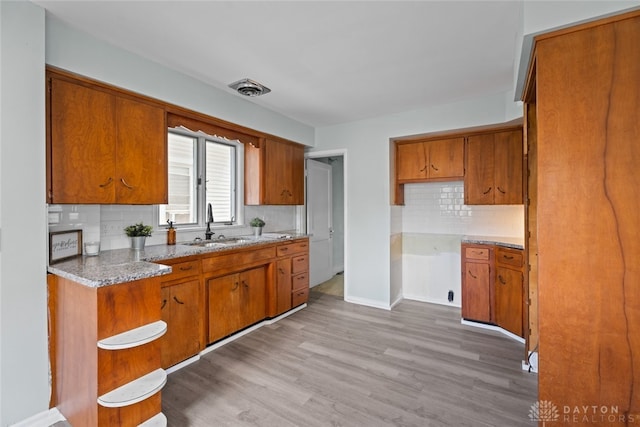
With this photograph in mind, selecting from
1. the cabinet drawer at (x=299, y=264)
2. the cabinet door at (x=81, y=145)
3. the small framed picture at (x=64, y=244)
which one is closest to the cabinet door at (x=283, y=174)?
the cabinet drawer at (x=299, y=264)

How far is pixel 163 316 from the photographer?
7.70 feet

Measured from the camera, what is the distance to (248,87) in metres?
2.84

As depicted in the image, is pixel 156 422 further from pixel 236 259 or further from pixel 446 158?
pixel 446 158

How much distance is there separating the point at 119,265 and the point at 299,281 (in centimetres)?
230

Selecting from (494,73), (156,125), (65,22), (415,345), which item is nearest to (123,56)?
(65,22)

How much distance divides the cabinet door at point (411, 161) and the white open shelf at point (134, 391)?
3.42m

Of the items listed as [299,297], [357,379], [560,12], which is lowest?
[357,379]

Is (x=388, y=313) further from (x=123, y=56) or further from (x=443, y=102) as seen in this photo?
(x=123, y=56)

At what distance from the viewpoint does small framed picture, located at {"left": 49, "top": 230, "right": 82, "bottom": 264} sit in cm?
201

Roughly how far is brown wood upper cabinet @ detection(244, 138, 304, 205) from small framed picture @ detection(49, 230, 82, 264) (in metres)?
1.84

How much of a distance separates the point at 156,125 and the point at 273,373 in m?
2.29

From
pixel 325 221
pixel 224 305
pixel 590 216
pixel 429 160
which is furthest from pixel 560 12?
pixel 325 221

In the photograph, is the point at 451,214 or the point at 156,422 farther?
the point at 451,214

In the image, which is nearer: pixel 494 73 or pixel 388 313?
pixel 494 73
